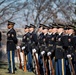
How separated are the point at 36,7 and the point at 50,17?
1.28 metres

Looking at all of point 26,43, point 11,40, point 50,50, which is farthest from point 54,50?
point 26,43

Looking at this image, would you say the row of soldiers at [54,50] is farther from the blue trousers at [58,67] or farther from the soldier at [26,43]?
the soldier at [26,43]

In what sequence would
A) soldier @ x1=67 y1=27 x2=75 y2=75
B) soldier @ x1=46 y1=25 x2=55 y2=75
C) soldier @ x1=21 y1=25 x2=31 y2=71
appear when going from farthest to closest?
soldier @ x1=21 y1=25 x2=31 y2=71 → soldier @ x1=46 y1=25 x2=55 y2=75 → soldier @ x1=67 y1=27 x2=75 y2=75

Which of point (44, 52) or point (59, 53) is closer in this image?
point (59, 53)

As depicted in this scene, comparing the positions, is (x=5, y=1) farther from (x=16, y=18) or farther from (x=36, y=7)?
(x=36, y=7)

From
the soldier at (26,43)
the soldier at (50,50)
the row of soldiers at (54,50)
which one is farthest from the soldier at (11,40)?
the soldier at (50,50)

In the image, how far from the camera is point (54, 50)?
37.3 feet

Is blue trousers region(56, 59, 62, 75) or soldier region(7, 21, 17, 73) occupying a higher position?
soldier region(7, 21, 17, 73)

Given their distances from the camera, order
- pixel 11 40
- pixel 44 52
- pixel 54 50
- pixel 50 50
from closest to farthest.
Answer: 1. pixel 54 50
2. pixel 50 50
3. pixel 44 52
4. pixel 11 40

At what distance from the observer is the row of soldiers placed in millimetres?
11219

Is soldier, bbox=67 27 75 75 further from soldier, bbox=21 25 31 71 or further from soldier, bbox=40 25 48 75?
soldier, bbox=21 25 31 71

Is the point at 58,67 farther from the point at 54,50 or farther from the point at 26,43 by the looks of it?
the point at 26,43

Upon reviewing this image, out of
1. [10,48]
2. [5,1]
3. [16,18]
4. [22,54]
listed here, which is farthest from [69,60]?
[16,18]

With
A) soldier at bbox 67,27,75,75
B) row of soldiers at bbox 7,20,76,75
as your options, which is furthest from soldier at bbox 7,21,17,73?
soldier at bbox 67,27,75,75
